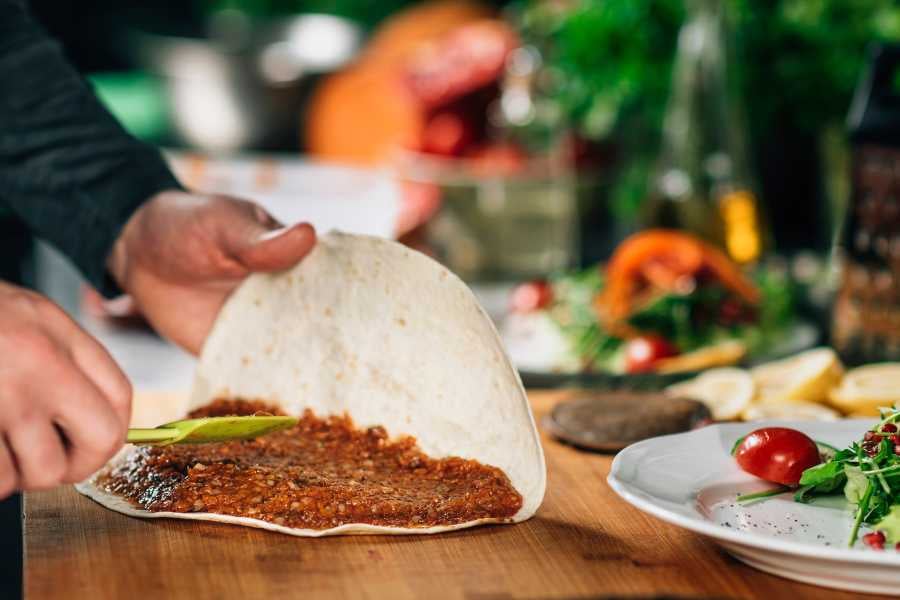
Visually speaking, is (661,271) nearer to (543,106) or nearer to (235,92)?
(543,106)

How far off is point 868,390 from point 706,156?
3.76 feet

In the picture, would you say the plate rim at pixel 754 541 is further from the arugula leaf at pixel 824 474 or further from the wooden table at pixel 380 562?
the arugula leaf at pixel 824 474

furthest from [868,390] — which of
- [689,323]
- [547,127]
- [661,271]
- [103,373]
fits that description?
[547,127]

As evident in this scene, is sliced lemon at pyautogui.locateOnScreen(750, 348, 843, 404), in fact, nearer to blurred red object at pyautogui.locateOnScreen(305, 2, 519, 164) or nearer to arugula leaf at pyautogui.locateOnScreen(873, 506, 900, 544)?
arugula leaf at pyautogui.locateOnScreen(873, 506, 900, 544)

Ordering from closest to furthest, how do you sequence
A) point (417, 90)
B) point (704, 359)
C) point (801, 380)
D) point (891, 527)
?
point (891, 527)
point (801, 380)
point (704, 359)
point (417, 90)

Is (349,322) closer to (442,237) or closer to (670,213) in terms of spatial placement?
(670,213)

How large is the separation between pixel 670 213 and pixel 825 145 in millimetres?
579

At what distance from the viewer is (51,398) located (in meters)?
1.31

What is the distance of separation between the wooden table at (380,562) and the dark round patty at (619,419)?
0.30m

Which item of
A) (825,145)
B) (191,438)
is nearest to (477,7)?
(825,145)

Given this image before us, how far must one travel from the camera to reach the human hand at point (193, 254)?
1948 mm

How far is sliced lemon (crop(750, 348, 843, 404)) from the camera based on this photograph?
7.11ft

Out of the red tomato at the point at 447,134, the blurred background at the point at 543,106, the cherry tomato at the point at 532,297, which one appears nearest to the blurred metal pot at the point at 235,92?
the blurred background at the point at 543,106

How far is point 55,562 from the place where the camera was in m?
1.50
